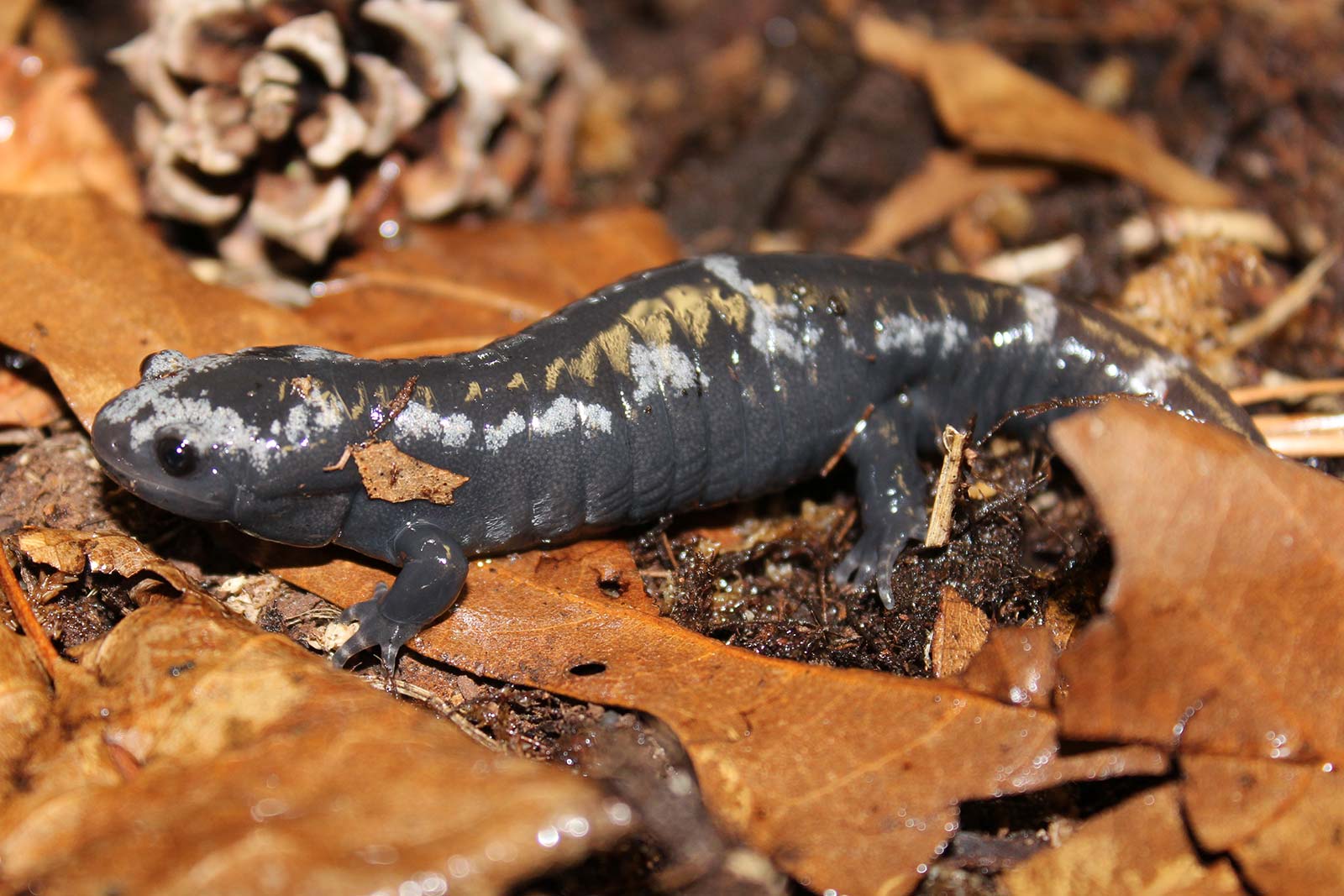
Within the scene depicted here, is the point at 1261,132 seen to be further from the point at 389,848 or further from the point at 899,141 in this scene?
the point at 389,848

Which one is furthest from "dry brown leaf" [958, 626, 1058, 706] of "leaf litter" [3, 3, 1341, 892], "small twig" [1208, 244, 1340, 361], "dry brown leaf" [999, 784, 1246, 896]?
"small twig" [1208, 244, 1340, 361]

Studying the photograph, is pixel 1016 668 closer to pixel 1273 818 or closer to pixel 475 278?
pixel 1273 818

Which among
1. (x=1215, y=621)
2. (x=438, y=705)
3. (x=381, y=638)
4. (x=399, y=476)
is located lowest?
(x=438, y=705)

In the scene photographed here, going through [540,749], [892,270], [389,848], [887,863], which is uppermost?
[892,270]

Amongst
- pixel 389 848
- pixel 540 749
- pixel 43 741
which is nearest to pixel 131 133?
pixel 43 741

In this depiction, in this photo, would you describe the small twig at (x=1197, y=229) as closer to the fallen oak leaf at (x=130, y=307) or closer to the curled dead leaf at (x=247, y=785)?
the fallen oak leaf at (x=130, y=307)

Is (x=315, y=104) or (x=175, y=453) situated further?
(x=315, y=104)

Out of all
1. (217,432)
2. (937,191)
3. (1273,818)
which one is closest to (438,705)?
(217,432)
